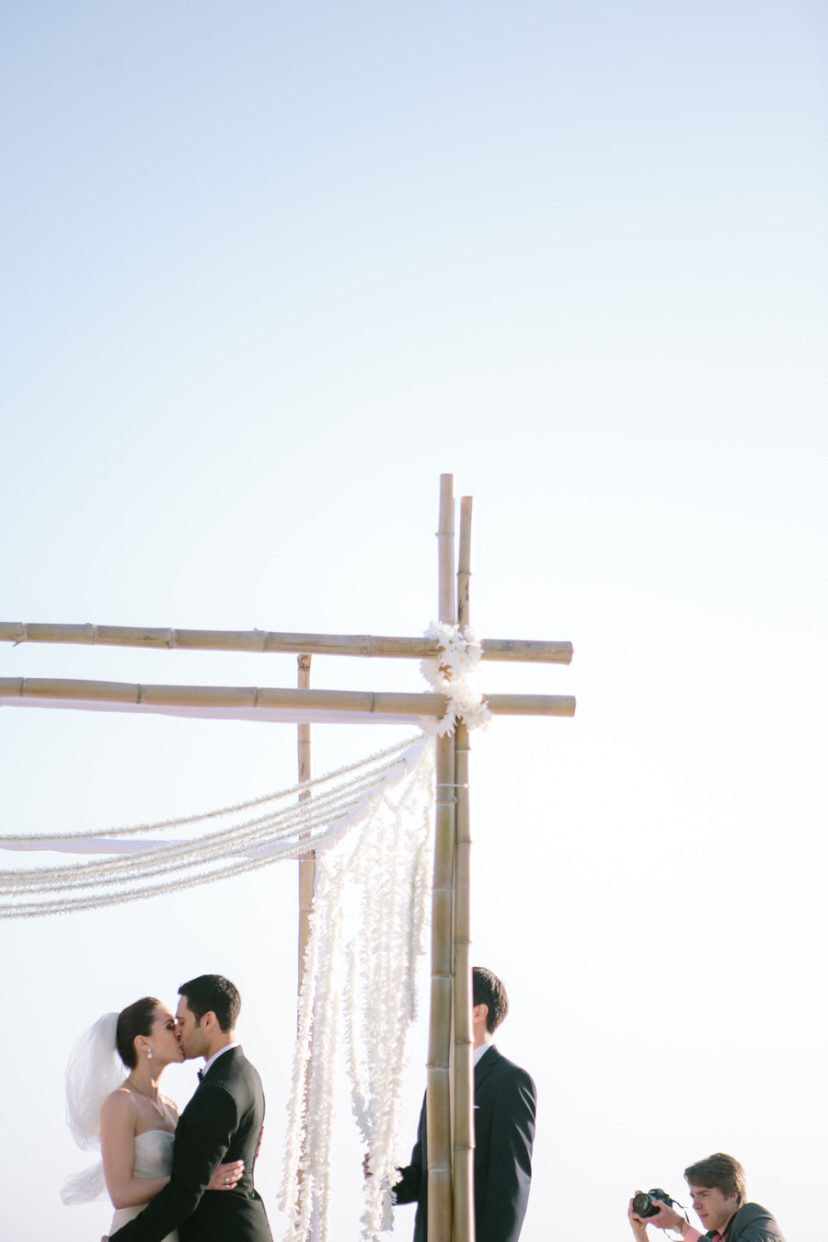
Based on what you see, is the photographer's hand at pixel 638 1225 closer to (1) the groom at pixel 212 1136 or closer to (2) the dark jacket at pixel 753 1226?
(2) the dark jacket at pixel 753 1226

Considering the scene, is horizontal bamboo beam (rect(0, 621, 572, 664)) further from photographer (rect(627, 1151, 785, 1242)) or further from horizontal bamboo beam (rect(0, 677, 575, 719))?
photographer (rect(627, 1151, 785, 1242))

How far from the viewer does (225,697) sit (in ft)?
13.6

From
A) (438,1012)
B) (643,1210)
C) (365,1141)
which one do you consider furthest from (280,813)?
(643,1210)

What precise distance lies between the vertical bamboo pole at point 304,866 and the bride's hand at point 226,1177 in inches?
35.7

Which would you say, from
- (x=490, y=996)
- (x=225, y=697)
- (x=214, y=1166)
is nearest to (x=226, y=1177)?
(x=214, y=1166)

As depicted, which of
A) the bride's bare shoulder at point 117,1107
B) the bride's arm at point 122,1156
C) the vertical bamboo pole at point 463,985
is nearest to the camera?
the vertical bamboo pole at point 463,985

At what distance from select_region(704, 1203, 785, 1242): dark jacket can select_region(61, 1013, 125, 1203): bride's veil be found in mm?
1884

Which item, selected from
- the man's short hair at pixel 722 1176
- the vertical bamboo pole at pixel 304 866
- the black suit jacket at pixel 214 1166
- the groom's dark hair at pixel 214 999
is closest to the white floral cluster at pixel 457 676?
the vertical bamboo pole at pixel 304 866

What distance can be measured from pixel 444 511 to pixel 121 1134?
6.78ft

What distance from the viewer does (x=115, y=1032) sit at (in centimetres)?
432

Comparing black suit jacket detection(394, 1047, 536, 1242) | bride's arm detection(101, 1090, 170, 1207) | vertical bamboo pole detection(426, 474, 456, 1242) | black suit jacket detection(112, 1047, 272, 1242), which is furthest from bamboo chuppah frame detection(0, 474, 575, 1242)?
bride's arm detection(101, 1090, 170, 1207)

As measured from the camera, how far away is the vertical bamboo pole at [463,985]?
3801 millimetres

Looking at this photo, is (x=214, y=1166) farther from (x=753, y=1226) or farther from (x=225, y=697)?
(x=753, y=1226)

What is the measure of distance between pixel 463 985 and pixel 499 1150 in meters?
0.58
